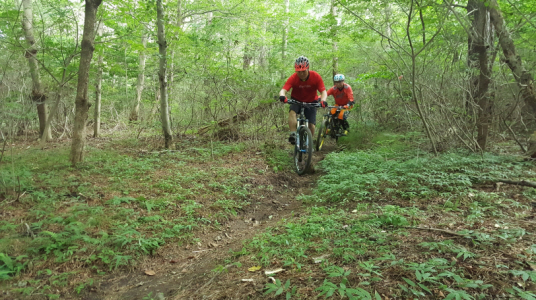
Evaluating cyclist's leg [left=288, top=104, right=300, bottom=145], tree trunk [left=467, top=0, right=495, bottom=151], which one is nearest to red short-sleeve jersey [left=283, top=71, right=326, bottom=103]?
cyclist's leg [left=288, top=104, right=300, bottom=145]

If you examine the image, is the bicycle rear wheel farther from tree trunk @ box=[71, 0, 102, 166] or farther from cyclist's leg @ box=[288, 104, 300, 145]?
tree trunk @ box=[71, 0, 102, 166]

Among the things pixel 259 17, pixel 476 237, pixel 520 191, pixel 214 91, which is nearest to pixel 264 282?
pixel 476 237

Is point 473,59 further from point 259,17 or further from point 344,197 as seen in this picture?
point 259,17

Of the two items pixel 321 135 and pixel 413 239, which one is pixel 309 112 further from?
pixel 413 239

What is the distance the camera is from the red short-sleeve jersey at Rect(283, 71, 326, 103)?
6.42 meters

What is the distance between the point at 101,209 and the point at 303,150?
3.86 metres

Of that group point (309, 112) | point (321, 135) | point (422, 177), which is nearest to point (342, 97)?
point (321, 135)

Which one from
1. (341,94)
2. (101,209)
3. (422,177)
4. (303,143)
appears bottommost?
(101,209)

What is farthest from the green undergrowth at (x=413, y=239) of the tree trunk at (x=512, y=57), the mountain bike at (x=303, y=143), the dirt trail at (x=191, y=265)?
the tree trunk at (x=512, y=57)

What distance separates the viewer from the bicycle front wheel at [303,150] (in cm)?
609

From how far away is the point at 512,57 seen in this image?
536 cm

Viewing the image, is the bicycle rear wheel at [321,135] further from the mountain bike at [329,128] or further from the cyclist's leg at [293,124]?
the cyclist's leg at [293,124]

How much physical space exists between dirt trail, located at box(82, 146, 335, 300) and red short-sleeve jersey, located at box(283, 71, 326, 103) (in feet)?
8.73

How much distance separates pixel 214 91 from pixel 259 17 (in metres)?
4.37
